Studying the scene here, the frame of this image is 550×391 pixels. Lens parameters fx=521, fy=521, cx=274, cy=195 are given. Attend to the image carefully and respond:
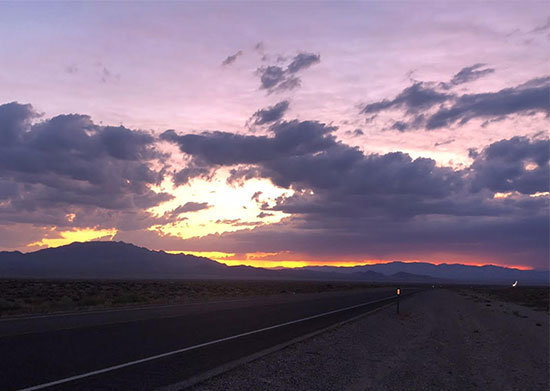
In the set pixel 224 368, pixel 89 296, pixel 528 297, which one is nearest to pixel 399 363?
pixel 224 368

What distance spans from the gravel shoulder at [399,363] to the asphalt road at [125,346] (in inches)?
41.8

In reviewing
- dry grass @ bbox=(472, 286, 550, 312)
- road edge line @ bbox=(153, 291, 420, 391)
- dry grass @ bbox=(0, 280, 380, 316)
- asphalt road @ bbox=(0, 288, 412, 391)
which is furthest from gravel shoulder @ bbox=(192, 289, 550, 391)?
dry grass @ bbox=(472, 286, 550, 312)

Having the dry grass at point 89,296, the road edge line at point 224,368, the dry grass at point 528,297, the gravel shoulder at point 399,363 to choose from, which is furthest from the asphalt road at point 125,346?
the dry grass at point 528,297

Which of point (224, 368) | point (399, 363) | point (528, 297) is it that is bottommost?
point (528, 297)

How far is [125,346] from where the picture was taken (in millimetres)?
13297

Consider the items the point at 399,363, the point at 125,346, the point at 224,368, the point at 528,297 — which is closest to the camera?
the point at 224,368

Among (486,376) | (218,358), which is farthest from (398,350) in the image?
(218,358)

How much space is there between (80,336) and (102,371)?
493cm

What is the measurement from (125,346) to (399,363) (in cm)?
721

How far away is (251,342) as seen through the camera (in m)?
15.5

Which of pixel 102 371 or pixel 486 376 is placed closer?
pixel 102 371

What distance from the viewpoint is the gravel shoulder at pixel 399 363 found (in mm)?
10852

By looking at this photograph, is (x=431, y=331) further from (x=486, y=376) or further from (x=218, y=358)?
(x=218, y=358)

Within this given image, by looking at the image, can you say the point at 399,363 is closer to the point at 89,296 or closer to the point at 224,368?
the point at 224,368
